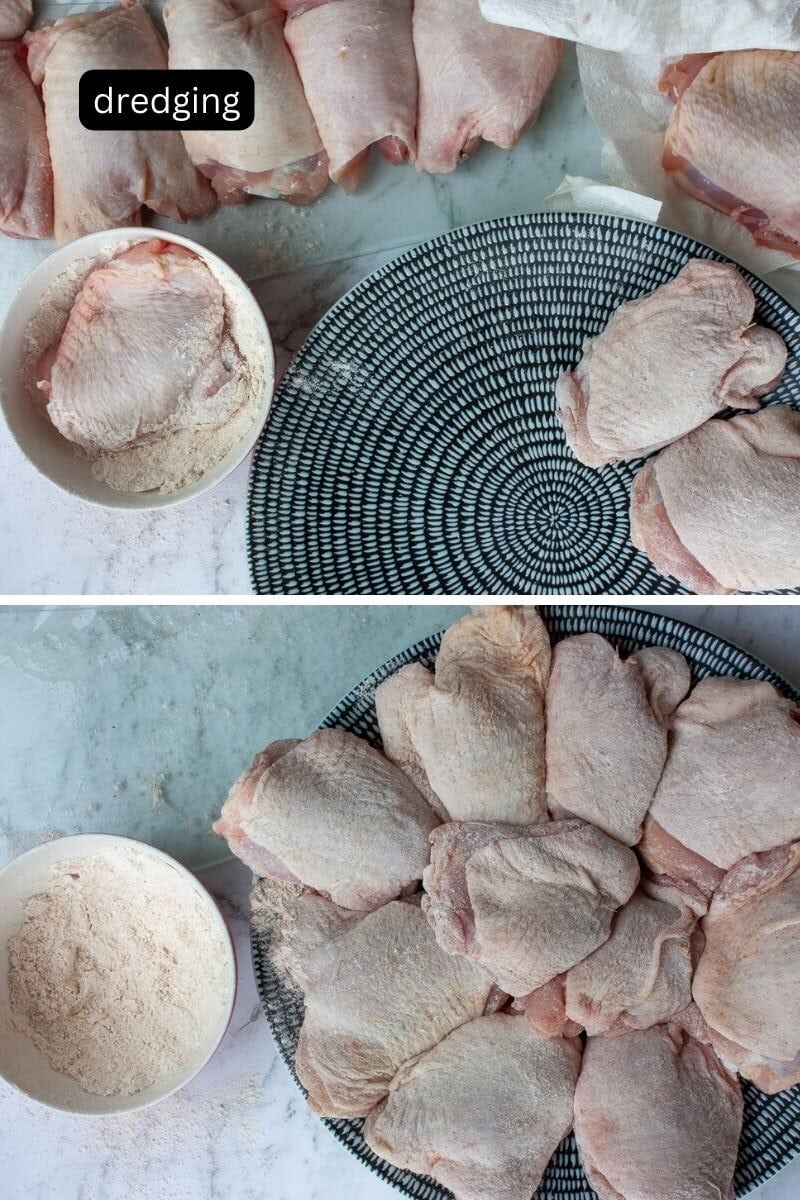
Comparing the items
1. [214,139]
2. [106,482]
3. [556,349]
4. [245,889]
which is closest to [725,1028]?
[245,889]

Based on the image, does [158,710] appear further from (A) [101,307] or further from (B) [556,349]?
(B) [556,349]

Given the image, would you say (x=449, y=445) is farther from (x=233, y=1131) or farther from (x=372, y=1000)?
(x=233, y=1131)

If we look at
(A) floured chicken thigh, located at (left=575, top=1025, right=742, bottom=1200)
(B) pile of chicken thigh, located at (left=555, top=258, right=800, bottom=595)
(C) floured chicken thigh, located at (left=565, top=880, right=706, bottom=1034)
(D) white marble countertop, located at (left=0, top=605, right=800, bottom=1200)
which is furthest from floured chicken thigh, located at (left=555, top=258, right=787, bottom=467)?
(A) floured chicken thigh, located at (left=575, top=1025, right=742, bottom=1200)

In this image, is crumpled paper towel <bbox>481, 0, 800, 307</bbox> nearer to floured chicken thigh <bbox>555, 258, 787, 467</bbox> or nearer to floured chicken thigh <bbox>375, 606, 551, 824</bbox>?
floured chicken thigh <bbox>555, 258, 787, 467</bbox>

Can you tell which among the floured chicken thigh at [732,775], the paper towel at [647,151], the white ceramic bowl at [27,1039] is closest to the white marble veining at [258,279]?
the paper towel at [647,151]

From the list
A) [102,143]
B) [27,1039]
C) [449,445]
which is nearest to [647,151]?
[449,445]
